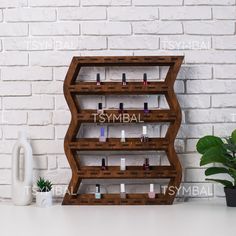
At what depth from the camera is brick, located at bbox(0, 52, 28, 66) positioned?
1.69m

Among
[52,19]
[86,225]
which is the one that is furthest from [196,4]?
[86,225]

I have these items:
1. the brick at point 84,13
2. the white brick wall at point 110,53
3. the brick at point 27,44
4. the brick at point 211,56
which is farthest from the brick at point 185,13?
the brick at point 27,44

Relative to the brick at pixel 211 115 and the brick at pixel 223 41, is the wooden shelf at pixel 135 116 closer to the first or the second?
the brick at pixel 211 115

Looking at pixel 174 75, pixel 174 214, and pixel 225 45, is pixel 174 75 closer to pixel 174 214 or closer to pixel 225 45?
pixel 225 45

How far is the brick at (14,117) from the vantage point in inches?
66.6

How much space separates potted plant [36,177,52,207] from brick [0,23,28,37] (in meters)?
0.60

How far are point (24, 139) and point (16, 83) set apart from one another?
0.24 metres

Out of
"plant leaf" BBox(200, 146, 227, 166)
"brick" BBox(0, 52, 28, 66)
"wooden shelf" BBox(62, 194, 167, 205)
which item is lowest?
"wooden shelf" BBox(62, 194, 167, 205)

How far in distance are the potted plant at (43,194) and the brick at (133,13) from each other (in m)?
0.70

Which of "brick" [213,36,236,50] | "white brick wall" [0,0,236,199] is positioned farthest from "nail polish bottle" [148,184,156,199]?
"brick" [213,36,236,50]

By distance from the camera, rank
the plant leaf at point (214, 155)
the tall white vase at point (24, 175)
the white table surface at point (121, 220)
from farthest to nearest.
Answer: the tall white vase at point (24, 175), the plant leaf at point (214, 155), the white table surface at point (121, 220)

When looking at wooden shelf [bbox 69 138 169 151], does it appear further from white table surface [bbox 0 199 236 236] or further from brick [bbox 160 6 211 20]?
brick [bbox 160 6 211 20]

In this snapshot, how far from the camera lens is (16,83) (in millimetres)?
1690

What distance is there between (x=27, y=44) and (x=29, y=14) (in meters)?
0.12
